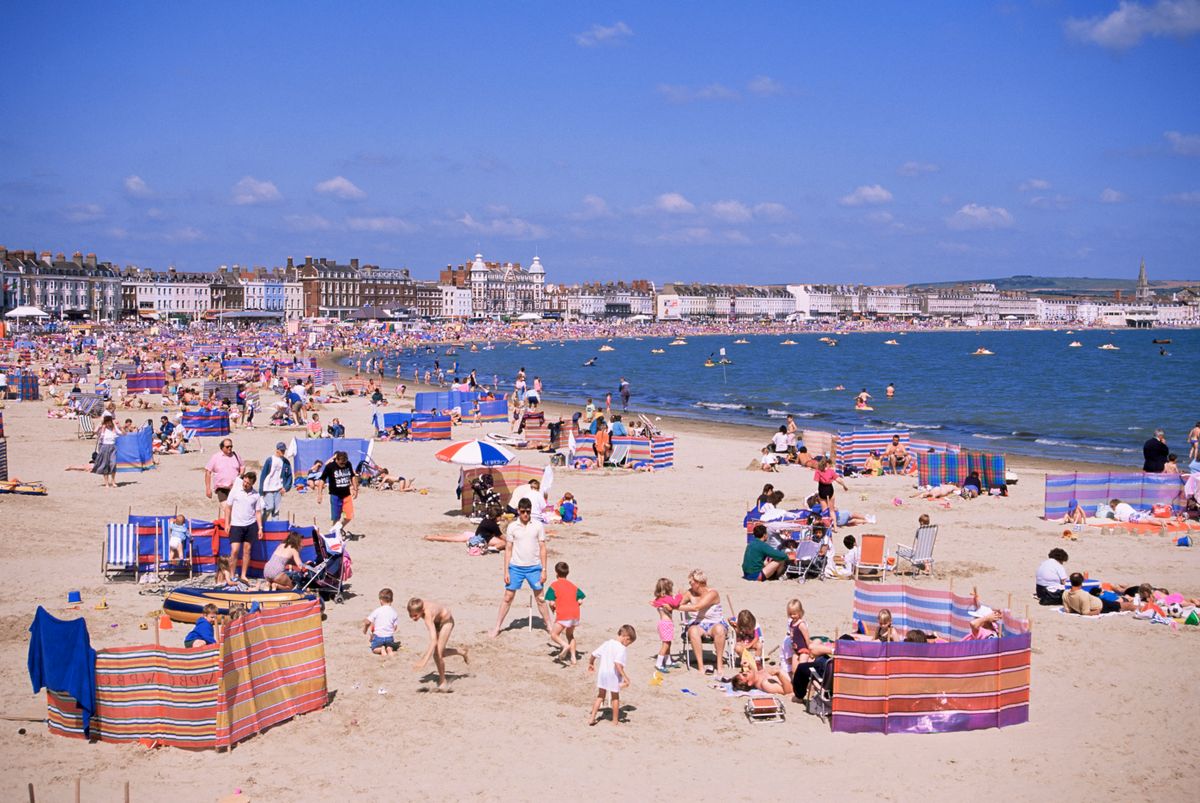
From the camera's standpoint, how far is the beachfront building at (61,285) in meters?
104

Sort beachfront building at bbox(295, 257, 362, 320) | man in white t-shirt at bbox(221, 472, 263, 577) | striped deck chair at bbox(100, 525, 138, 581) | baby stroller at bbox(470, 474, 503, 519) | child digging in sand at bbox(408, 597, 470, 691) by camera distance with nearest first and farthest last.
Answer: child digging in sand at bbox(408, 597, 470, 691), man in white t-shirt at bbox(221, 472, 263, 577), striped deck chair at bbox(100, 525, 138, 581), baby stroller at bbox(470, 474, 503, 519), beachfront building at bbox(295, 257, 362, 320)

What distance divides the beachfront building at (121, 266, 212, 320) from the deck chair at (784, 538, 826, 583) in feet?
409

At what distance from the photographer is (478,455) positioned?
606 inches

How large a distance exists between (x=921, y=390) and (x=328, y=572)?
154ft

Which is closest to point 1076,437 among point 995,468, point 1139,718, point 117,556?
point 995,468

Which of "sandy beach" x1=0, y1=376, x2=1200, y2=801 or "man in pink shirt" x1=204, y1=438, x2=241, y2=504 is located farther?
"man in pink shirt" x1=204, y1=438, x2=241, y2=504

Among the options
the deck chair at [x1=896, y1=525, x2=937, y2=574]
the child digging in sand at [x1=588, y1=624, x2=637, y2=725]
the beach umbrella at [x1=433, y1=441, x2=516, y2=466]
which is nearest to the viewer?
the child digging in sand at [x1=588, y1=624, x2=637, y2=725]

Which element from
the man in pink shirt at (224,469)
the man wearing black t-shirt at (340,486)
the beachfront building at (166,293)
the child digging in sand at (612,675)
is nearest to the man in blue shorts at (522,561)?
the child digging in sand at (612,675)

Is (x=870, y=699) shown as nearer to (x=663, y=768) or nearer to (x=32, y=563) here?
Result: (x=663, y=768)

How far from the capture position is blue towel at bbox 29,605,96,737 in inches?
300

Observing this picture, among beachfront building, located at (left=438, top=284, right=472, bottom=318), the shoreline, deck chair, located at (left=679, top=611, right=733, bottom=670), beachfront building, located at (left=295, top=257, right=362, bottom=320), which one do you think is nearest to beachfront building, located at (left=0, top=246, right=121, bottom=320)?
beachfront building, located at (left=295, top=257, right=362, bottom=320)

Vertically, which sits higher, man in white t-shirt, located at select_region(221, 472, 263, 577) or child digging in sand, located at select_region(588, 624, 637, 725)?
man in white t-shirt, located at select_region(221, 472, 263, 577)

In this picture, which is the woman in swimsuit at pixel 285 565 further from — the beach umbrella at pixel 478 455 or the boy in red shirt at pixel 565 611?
the beach umbrella at pixel 478 455

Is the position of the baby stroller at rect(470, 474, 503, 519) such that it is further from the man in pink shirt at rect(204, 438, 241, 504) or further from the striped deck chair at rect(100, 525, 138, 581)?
the striped deck chair at rect(100, 525, 138, 581)
